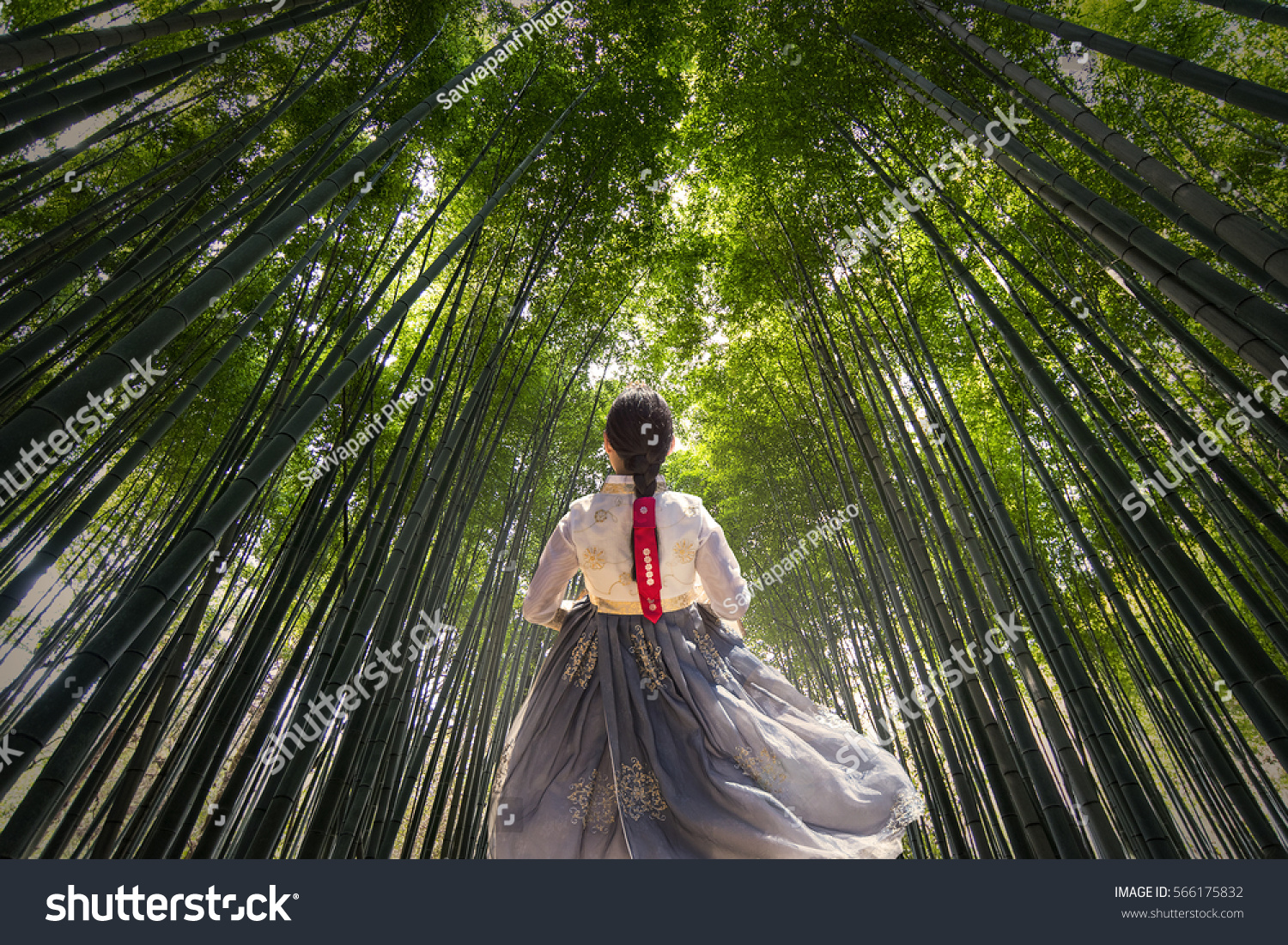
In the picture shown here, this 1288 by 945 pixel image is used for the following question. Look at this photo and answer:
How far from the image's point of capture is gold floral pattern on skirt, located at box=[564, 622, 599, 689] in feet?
4.40

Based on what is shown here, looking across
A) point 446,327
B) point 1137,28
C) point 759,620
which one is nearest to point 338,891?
point 446,327

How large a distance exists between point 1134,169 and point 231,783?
284cm

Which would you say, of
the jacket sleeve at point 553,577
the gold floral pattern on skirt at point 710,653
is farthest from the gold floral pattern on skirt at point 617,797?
the jacket sleeve at point 553,577

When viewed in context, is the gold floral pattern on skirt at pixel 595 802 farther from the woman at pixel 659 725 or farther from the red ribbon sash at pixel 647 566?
the red ribbon sash at pixel 647 566

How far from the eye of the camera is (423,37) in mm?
3273

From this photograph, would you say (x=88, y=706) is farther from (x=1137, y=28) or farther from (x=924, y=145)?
(x=1137, y=28)

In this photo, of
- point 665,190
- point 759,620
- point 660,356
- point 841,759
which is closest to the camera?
point 841,759

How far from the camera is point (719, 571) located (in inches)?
56.6

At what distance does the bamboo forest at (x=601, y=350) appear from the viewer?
149 cm

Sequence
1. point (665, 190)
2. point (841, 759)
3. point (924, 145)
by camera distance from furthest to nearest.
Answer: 1. point (665, 190)
2. point (924, 145)
3. point (841, 759)
